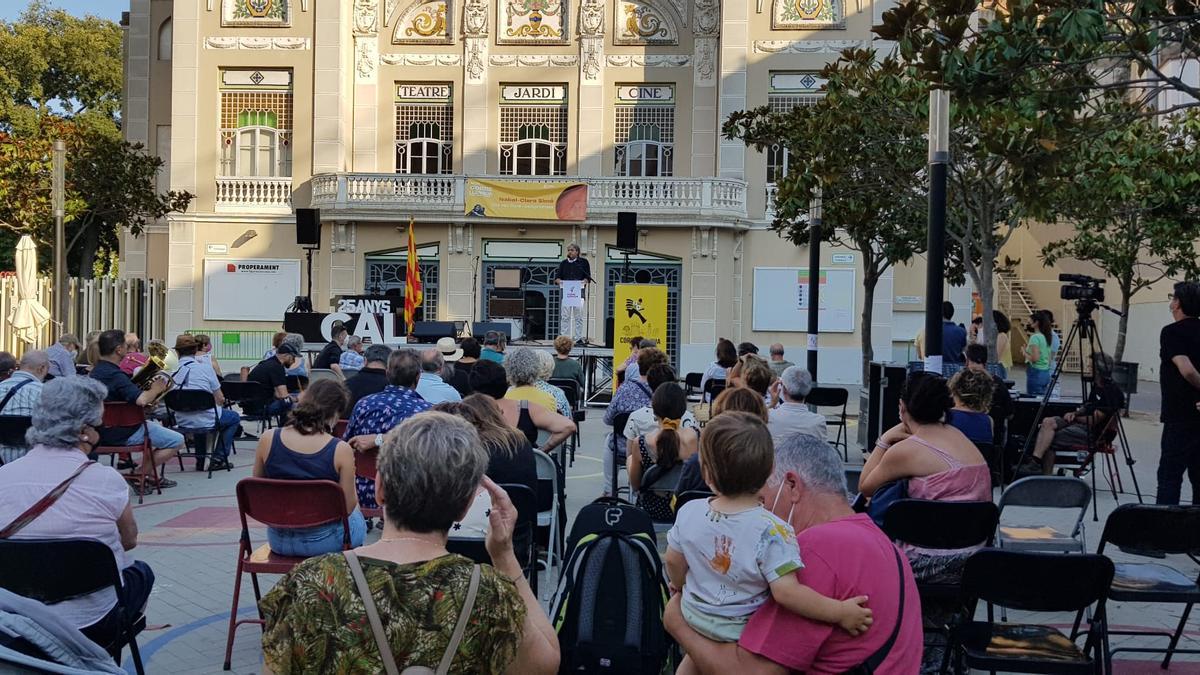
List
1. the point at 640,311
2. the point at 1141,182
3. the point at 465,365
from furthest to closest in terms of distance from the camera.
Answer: the point at 640,311 < the point at 1141,182 < the point at 465,365

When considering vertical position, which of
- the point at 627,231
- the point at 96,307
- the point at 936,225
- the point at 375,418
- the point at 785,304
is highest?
the point at 627,231

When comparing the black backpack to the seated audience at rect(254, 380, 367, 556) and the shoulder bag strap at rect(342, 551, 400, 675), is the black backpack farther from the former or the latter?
the seated audience at rect(254, 380, 367, 556)

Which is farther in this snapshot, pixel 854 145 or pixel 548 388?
pixel 854 145

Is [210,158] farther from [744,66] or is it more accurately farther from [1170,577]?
[1170,577]

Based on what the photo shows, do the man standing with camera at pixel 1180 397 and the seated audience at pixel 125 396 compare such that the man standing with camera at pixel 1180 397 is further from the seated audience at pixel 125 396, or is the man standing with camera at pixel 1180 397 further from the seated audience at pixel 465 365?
the seated audience at pixel 125 396

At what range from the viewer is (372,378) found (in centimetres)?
927

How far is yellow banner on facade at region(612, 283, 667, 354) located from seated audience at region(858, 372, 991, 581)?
41.9ft

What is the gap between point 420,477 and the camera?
2660 mm

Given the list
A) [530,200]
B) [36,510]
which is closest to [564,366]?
[36,510]

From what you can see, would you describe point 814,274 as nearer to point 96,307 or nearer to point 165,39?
point 96,307

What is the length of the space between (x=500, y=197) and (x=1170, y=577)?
24.3m

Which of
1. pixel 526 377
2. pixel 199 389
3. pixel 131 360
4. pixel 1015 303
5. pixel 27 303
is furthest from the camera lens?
pixel 1015 303

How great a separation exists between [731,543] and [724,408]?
285 centimetres

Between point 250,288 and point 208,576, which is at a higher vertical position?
point 250,288
